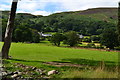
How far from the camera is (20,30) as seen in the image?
76.2 metres

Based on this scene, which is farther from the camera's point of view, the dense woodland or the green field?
the dense woodland

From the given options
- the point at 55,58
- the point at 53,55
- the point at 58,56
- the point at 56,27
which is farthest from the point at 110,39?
the point at 56,27

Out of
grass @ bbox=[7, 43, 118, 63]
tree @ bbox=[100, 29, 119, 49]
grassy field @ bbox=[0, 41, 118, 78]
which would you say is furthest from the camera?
tree @ bbox=[100, 29, 119, 49]

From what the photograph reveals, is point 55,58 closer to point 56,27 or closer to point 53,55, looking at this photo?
point 53,55

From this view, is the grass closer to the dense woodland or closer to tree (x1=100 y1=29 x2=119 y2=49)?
the dense woodland

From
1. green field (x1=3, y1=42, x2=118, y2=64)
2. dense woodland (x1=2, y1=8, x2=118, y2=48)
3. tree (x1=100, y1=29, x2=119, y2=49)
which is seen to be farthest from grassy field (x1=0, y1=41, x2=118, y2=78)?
tree (x1=100, y1=29, x2=119, y2=49)

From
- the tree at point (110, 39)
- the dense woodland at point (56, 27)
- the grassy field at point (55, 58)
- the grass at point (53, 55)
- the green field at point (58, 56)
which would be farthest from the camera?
the tree at point (110, 39)

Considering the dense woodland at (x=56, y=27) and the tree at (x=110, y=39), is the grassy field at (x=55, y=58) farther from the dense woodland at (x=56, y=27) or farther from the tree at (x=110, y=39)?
the tree at (x=110, y=39)

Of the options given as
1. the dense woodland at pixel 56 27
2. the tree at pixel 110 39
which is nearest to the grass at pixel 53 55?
the dense woodland at pixel 56 27

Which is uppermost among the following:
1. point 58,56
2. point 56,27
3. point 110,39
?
point 56,27

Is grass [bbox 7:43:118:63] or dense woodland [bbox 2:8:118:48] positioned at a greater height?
dense woodland [bbox 2:8:118:48]

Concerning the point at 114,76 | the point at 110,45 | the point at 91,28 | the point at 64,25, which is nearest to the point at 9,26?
the point at 114,76

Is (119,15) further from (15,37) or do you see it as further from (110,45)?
(15,37)

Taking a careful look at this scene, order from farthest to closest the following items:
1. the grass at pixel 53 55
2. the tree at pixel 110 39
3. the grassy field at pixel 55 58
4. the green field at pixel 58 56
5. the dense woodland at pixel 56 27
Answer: the tree at pixel 110 39 < the dense woodland at pixel 56 27 < the grass at pixel 53 55 < the green field at pixel 58 56 < the grassy field at pixel 55 58
